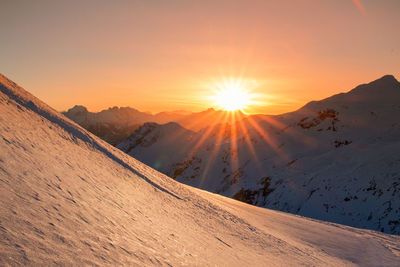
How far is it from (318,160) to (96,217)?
1202 inches

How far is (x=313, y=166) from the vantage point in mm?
28750

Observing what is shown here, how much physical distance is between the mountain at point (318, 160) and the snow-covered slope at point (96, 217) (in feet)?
41.7

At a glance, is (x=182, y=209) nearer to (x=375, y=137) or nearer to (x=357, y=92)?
(x=375, y=137)

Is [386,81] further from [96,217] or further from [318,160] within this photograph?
[96,217]

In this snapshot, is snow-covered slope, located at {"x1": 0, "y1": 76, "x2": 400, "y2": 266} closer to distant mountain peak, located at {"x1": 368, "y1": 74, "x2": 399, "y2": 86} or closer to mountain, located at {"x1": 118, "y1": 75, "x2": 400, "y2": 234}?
mountain, located at {"x1": 118, "y1": 75, "x2": 400, "y2": 234}

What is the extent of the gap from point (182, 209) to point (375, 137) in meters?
34.4

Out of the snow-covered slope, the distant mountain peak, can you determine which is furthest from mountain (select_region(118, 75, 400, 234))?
the snow-covered slope

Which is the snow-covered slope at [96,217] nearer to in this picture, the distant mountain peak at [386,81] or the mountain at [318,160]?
the mountain at [318,160]

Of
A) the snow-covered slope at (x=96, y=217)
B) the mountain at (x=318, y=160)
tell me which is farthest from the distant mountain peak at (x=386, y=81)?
the snow-covered slope at (x=96, y=217)

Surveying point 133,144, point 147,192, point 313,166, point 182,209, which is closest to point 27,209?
point 147,192

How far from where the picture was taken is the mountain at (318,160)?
778 inches

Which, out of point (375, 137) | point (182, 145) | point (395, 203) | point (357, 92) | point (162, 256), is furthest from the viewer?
point (182, 145)

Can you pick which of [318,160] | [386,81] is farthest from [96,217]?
[386,81]

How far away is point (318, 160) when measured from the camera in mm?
29625
